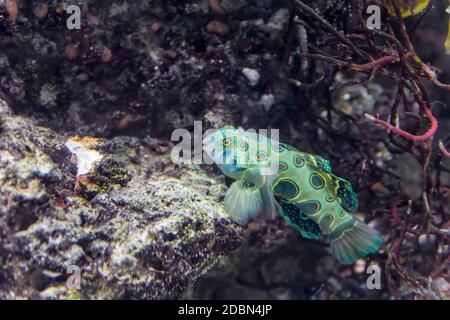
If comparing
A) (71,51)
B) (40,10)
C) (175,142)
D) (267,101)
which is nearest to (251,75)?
(267,101)

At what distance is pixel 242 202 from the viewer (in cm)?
287

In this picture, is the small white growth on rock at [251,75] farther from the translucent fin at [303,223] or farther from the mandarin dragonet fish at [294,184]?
the translucent fin at [303,223]

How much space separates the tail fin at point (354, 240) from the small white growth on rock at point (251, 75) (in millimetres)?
1705

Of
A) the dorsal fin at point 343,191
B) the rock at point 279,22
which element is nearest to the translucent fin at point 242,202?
the dorsal fin at point 343,191

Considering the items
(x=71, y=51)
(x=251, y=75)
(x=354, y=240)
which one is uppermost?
(x=71, y=51)

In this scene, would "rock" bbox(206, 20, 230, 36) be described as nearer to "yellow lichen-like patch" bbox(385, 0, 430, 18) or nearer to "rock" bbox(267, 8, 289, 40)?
"rock" bbox(267, 8, 289, 40)

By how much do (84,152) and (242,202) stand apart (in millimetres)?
1394

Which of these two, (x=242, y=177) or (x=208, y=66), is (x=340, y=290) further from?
(x=208, y=66)

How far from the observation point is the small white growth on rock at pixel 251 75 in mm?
3803

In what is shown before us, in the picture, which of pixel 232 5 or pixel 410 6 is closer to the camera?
pixel 410 6

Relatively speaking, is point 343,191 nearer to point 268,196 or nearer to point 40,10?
point 268,196

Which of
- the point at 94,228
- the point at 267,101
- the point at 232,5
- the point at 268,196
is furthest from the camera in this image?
the point at 267,101

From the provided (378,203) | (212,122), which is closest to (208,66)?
(212,122)

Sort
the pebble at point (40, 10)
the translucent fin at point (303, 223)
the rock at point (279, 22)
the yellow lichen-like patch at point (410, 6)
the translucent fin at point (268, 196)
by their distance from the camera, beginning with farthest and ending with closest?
1. the rock at point (279, 22)
2. the yellow lichen-like patch at point (410, 6)
3. the pebble at point (40, 10)
4. the translucent fin at point (303, 223)
5. the translucent fin at point (268, 196)
